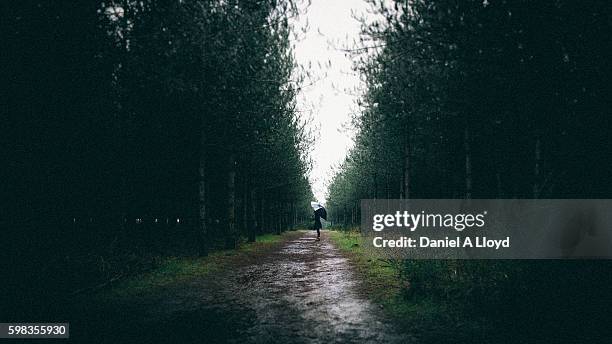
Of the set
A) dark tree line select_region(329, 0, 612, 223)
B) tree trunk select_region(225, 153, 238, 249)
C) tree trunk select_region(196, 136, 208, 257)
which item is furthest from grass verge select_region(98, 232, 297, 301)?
dark tree line select_region(329, 0, 612, 223)

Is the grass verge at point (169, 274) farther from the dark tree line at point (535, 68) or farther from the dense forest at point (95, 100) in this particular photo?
the dark tree line at point (535, 68)

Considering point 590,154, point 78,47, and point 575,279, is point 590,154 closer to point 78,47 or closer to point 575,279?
point 575,279

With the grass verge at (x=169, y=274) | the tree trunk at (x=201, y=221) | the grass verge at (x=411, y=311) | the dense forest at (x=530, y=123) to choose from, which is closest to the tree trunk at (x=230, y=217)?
the grass verge at (x=169, y=274)

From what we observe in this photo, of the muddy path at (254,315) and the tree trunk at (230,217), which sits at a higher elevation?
the tree trunk at (230,217)

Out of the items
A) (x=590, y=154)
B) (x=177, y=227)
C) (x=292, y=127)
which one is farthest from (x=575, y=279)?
(x=292, y=127)

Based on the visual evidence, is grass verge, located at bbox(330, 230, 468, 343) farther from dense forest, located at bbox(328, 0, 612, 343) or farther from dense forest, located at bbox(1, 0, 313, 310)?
dense forest, located at bbox(1, 0, 313, 310)

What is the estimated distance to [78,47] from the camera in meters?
8.59

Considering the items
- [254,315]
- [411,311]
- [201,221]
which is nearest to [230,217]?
[201,221]

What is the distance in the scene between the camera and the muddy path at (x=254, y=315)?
5.83 m

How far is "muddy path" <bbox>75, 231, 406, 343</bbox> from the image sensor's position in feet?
19.1

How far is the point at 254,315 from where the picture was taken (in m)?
7.16

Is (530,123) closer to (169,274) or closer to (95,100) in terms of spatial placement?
(95,100)

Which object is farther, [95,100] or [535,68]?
[95,100]

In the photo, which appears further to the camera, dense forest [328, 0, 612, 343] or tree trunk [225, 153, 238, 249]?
tree trunk [225, 153, 238, 249]
